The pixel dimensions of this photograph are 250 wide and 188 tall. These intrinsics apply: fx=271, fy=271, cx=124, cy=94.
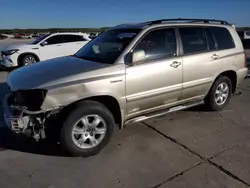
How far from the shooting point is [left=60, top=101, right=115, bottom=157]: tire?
3.42 m

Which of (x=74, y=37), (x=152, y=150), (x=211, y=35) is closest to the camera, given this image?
(x=152, y=150)

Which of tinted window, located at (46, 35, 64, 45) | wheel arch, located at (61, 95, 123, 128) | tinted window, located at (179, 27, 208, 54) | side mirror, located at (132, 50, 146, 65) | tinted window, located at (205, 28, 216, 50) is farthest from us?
tinted window, located at (46, 35, 64, 45)

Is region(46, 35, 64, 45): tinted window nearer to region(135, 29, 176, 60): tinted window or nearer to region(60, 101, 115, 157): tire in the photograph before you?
region(135, 29, 176, 60): tinted window

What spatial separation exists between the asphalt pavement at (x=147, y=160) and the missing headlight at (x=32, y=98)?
0.75 metres

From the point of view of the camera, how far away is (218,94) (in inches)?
207

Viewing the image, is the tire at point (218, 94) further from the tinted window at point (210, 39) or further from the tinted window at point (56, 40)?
the tinted window at point (56, 40)

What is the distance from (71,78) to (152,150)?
149 cm

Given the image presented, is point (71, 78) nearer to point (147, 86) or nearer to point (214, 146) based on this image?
point (147, 86)

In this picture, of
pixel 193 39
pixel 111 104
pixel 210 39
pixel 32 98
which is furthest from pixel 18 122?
pixel 210 39

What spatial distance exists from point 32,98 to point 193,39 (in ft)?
9.43

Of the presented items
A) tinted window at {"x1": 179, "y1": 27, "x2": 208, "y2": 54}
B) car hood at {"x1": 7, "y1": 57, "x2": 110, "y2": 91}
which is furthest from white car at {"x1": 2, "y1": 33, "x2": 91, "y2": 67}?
tinted window at {"x1": 179, "y1": 27, "x2": 208, "y2": 54}

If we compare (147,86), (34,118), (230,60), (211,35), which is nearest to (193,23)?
(211,35)

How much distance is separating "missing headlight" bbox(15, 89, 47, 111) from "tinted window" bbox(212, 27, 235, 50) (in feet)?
11.0

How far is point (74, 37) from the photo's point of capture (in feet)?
40.5
